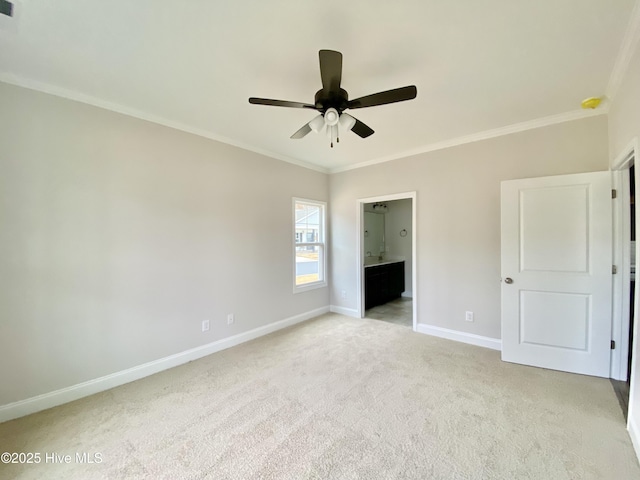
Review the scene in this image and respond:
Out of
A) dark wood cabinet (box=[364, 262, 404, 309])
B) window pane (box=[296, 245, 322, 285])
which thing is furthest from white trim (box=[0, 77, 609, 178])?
dark wood cabinet (box=[364, 262, 404, 309])

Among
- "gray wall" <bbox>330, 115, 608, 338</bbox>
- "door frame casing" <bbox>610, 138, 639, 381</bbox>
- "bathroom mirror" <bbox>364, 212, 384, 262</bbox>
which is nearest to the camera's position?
"door frame casing" <bbox>610, 138, 639, 381</bbox>

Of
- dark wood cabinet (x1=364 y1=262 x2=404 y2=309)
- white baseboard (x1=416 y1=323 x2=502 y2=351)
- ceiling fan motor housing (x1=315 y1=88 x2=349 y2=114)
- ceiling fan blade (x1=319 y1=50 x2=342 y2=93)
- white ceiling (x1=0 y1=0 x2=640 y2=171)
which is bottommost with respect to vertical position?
white baseboard (x1=416 y1=323 x2=502 y2=351)

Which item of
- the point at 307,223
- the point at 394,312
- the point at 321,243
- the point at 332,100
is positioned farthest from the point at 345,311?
the point at 332,100

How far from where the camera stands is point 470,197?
3.36m

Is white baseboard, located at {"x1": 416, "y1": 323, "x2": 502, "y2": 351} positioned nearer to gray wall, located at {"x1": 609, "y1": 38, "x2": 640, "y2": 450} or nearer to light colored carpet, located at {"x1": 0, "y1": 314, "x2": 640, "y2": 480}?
light colored carpet, located at {"x1": 0, "y1": 314, "x2": 640, "y2": 480}

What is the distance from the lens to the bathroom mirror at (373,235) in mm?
6109

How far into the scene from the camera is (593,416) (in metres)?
1.97

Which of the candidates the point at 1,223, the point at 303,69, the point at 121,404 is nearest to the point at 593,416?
the point at 303,69

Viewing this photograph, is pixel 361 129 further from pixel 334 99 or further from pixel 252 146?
pixel 252 146

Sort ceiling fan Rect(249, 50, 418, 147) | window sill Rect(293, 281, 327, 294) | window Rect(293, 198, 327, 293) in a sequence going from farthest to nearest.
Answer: window Rect(293, 198, 327, 293) < window sill Rect(293, 281, 327, 294) < ceiling fan Rect(249, 50, 418, 147)

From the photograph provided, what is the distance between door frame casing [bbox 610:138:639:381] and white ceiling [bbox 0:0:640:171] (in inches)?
33.8

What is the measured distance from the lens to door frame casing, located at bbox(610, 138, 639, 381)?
2.41m

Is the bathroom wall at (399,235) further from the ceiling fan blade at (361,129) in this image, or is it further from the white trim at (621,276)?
the ceiling fan blade at (361,129)

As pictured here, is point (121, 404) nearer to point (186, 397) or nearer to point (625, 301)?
point (186, 397)
